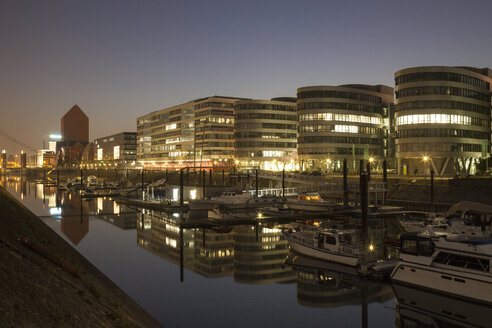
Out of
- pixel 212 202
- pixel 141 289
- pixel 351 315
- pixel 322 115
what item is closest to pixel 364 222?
pixel 351 315

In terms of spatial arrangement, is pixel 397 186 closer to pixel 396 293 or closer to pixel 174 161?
pixel 396 293

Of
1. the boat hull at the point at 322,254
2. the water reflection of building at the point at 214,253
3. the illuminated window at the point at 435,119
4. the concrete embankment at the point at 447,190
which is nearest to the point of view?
the boat hull at the point at 322,254

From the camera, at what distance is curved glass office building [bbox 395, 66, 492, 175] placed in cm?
10244

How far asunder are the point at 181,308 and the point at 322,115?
117m

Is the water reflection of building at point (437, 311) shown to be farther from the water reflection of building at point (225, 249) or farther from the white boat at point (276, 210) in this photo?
the white boat at point (276, 210)

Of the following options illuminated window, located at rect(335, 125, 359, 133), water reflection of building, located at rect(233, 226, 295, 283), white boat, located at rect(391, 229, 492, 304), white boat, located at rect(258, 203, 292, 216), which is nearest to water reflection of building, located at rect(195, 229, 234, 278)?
water reflection of building, located at rect(233, 226, 295, 283)

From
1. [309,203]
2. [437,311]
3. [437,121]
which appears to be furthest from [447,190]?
[437,311]

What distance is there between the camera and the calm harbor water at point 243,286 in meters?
23.9

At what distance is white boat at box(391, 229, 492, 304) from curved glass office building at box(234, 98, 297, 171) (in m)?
128

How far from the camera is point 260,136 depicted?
522 feet

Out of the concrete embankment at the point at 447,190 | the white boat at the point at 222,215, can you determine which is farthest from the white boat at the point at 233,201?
the concrete embankment at the point at 447,190

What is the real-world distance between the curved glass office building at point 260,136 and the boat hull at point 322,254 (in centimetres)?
11911

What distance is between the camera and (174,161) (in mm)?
196000

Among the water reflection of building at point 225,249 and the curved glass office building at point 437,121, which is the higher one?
the curved glass office building at point 437,121
